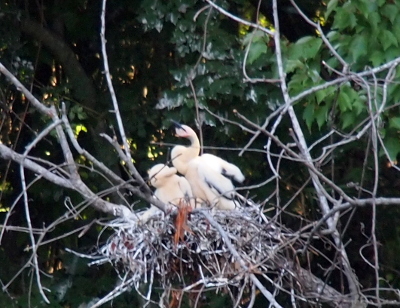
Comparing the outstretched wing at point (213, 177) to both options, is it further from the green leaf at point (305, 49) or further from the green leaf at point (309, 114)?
the green leaf at point (305, 49)

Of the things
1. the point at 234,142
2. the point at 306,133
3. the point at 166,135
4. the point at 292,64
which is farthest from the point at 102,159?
the point at 292,64

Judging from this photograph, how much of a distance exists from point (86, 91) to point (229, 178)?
79.4 inches

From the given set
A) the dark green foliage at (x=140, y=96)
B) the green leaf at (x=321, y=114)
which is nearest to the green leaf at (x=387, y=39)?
the dark green foliage at (x=140, y=96)

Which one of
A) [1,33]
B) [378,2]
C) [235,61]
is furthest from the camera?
[1,33]

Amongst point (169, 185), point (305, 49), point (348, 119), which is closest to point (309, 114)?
point (348, 119)

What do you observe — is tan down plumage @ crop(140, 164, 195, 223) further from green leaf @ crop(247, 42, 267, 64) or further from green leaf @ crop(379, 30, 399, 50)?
green leaf @ crop(379, 30, 399, 50)

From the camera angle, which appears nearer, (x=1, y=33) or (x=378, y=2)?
(x=378, y=2)

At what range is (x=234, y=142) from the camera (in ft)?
22.5

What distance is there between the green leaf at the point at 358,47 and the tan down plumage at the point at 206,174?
3.03 feet

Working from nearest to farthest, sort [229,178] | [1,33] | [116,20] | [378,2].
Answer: [378,2] → [229,178] → [1,33] → [116,20]

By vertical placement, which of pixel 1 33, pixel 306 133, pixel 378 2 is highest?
pixel 1 33

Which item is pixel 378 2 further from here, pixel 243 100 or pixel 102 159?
pixel 102 159

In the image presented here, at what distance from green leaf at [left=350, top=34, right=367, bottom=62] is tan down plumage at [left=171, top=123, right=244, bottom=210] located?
3.03 feet

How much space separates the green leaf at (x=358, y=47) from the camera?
5.26m
